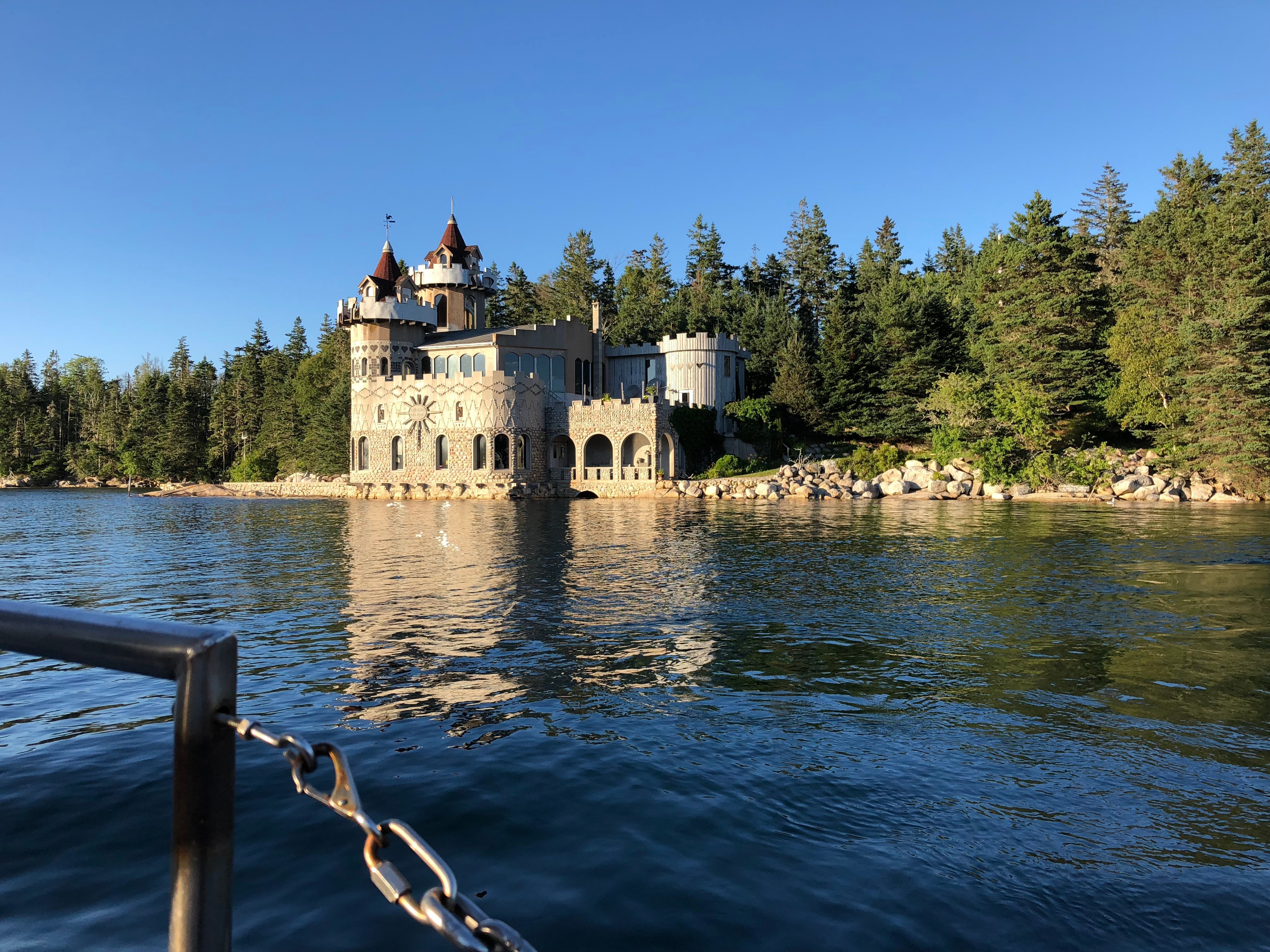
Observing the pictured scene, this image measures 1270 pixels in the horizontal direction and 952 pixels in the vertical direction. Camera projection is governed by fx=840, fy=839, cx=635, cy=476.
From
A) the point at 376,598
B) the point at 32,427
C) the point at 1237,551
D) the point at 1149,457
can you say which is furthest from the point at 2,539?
the point at 32,427

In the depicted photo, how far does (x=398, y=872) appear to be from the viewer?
1.35m

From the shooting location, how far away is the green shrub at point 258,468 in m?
70.4

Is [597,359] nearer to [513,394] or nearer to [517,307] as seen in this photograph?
[513,394]

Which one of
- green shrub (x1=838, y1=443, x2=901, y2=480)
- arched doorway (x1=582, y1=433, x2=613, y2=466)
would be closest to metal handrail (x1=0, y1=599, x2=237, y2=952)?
green shrub (x1=838, y1=443, x2=901, y2=480)

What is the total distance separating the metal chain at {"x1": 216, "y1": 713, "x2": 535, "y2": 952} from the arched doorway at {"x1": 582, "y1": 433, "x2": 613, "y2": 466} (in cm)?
5053

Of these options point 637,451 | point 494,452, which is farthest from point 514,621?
point 494,452

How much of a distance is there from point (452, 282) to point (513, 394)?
14.1 m

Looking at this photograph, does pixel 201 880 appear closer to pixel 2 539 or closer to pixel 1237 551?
pixel 1237 551

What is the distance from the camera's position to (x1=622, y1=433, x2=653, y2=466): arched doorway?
48.2m

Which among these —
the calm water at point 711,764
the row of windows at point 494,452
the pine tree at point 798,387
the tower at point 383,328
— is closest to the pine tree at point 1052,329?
the pine tree at point 798,387

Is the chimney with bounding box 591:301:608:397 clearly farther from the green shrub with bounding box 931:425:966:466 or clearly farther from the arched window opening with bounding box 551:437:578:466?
the green shrub with bounding box 931:425:966:466

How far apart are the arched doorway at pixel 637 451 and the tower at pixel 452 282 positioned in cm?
1606

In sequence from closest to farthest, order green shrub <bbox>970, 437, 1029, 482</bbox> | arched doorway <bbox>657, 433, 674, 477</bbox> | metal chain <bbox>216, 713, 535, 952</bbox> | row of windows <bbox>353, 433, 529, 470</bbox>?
metal chain <bbox>216, 713, 535, 952</bbox> → green shrub <bbox>970, 437, 1029, 482</bbox> → arched doorway <bbox>657, 433, 674, 477</bbox> → row of windows <bbox>353, 433, 529, 470</bbox>

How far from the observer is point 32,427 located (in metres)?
86.9
